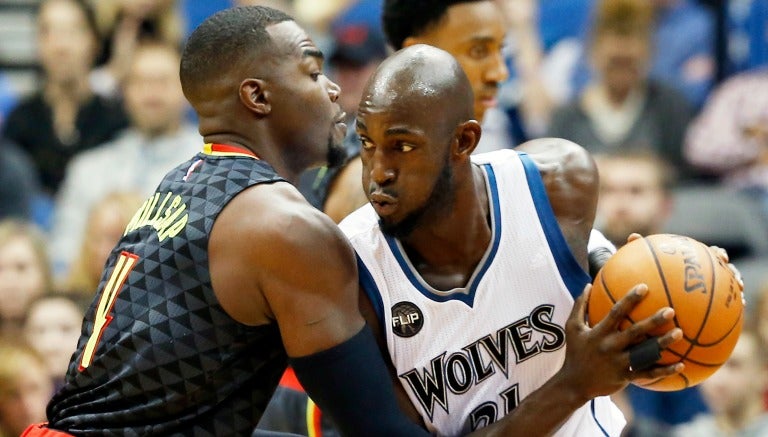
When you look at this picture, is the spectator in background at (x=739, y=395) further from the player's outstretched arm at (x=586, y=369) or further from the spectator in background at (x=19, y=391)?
the spectator in background at (x=19, y=391)

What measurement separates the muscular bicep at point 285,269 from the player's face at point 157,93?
191 inches

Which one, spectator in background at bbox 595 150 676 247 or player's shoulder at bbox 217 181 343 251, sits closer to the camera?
player's shoulder at bbox 217 181 343 251

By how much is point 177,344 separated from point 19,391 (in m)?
3.20

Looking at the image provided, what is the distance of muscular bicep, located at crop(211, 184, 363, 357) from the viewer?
356 centimetres

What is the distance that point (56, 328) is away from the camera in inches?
286

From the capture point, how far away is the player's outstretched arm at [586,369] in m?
3.55

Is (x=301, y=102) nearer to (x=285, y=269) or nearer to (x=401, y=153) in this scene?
(x=401, y=153)

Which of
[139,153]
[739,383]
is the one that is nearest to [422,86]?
[739,383]

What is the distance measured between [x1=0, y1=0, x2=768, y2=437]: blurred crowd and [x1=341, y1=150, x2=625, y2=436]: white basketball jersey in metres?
2.59

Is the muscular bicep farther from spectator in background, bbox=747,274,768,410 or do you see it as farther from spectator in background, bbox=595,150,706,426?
spectator in background, bbox=595,150,706,426

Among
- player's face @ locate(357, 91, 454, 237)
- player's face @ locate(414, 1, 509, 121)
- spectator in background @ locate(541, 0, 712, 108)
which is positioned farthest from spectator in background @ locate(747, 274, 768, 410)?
player's face @ locate(357, 91, 454, 237)

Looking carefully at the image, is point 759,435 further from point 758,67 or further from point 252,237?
point 252,237

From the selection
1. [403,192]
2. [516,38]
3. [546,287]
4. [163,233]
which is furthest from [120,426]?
[516,38]

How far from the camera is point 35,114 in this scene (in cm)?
873
